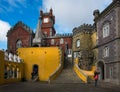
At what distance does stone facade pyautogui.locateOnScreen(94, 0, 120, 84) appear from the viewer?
92.6 ft

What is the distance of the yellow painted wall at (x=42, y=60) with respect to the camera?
38647mm

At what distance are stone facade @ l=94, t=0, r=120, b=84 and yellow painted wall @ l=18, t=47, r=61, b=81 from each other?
7.75 m

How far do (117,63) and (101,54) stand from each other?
18.6ft

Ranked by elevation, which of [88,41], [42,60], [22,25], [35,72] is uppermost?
[22,25]

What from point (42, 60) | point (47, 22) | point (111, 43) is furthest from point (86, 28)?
point (47, 22)

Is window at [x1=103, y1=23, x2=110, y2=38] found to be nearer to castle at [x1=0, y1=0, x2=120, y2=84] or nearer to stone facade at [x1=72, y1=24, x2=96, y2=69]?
castle at [x1=0, y1=0, x2=120, y2=84]

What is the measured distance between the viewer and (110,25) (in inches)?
1201

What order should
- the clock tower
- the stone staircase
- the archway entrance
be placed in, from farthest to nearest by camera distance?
the clock tower, the archway entrance, the stone staircase

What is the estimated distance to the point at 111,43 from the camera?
29.9 meters

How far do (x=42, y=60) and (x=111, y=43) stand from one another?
13.3 metres

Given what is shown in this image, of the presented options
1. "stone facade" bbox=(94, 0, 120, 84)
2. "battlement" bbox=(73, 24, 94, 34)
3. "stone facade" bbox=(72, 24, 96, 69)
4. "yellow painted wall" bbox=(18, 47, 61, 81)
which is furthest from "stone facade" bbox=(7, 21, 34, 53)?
"stone facade" bbox=(94, 0, 120, 84)

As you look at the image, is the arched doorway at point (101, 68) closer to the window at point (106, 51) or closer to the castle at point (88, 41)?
the castle at point (88, 41)

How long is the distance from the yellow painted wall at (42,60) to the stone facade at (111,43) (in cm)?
775

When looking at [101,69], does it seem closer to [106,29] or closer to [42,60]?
[106,29]
